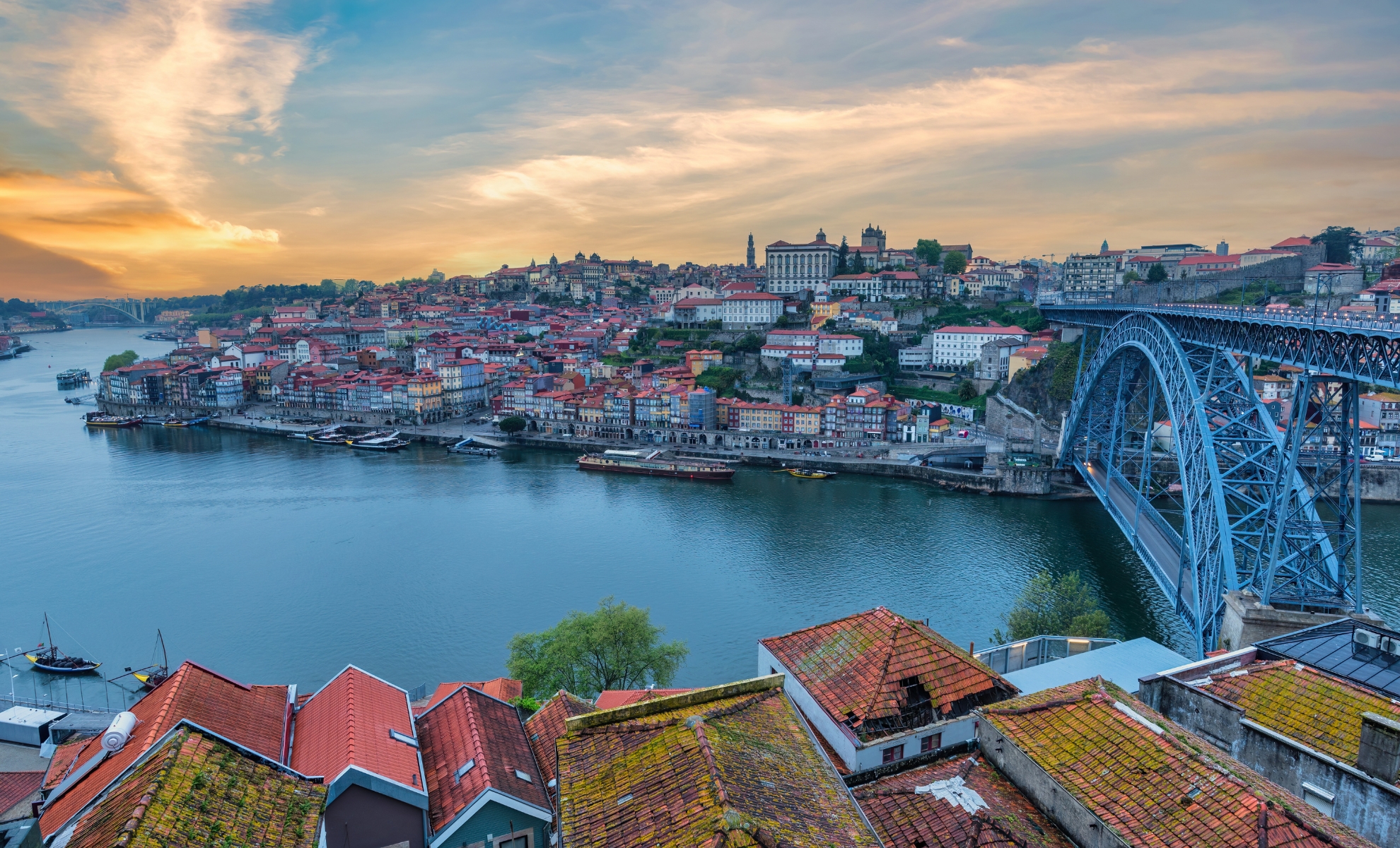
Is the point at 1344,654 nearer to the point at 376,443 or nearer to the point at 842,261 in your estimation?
the point at 376,443

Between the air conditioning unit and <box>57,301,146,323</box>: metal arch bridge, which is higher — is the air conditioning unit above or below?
below

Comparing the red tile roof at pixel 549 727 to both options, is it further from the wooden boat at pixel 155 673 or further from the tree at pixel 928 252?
the tree at pixel 928 252

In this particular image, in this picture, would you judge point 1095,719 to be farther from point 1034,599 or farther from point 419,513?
point 419,513

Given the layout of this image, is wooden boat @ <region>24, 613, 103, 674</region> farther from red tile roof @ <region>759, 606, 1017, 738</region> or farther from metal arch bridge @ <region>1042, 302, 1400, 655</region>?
metal arch bridge @ <region>1042, 302, 1400, 655</region>

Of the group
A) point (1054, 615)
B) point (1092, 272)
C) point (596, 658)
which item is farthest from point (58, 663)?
point (1092, 272)

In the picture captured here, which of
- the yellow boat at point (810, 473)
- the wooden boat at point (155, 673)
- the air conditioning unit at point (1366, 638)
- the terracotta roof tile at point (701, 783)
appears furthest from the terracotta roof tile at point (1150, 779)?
the yellow boat at point (810, 473)

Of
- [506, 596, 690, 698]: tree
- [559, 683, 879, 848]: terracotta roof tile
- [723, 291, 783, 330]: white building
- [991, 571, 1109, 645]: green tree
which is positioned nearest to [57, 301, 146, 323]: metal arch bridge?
[723, 291, 783, 330]: white building
